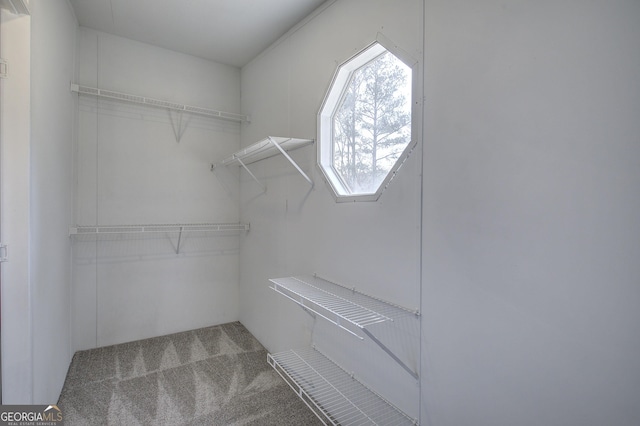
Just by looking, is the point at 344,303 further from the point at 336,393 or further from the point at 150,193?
the point at 150,193

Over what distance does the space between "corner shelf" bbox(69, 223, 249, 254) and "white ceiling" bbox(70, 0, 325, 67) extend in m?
1.67

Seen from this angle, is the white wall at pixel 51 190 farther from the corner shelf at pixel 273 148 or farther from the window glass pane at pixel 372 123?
the window glass pane at pixel 372 123

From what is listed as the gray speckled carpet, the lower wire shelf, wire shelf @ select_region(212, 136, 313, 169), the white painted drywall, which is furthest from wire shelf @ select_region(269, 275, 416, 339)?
the white painted drywall

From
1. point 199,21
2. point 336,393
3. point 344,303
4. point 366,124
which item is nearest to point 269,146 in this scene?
point 366,124

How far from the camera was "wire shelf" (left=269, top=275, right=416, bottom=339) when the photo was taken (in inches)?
52.2

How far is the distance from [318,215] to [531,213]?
127cm

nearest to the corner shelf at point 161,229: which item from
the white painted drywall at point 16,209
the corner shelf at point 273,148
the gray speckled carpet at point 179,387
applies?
the corner shelf at point 273,148

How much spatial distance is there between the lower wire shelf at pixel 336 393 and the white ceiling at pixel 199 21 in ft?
7.90

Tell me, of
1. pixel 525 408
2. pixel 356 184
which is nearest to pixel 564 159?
pixel 525 408

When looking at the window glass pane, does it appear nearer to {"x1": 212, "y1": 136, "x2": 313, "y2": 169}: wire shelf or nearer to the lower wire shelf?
{"x1": 212, "y1": 136, "x2": 313, "y2": 169}: wire shelf

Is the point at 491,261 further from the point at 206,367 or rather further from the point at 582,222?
the point at 206,367

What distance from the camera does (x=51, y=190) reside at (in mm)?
1841

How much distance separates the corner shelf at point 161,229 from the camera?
2.51 m

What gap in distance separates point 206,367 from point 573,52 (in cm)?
281
